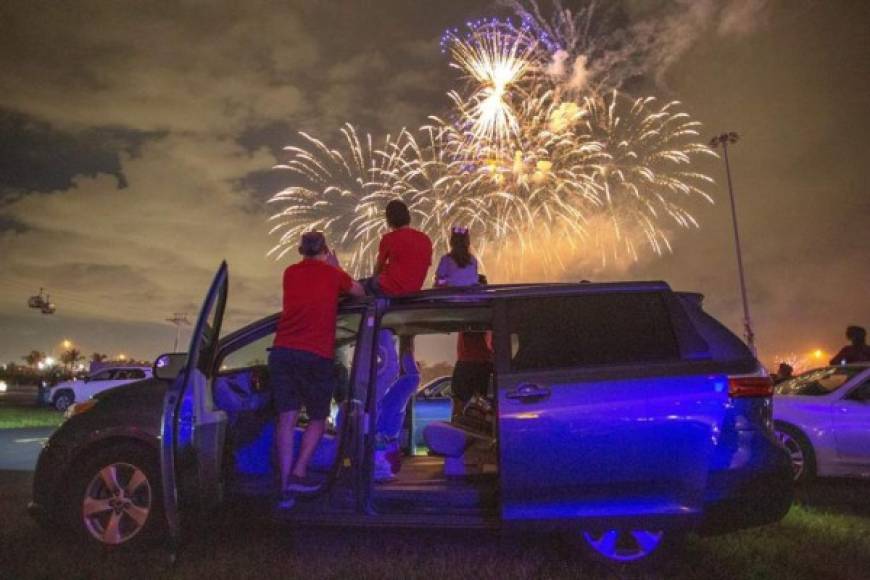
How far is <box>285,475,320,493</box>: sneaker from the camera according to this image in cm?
407

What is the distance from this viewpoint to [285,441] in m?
4.20

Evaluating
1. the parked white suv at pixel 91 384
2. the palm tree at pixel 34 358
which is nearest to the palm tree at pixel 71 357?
the palm tree at pixel 34 358

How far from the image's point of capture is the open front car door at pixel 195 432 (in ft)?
12.3

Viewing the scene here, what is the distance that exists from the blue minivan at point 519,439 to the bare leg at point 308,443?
21cm

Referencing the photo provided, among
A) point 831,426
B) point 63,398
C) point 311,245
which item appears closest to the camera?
point 311,245

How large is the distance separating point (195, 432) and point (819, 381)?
273 inches

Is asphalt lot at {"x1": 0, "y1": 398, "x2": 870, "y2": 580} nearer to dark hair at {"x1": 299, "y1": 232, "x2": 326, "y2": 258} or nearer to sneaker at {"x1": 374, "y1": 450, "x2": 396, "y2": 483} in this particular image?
sneaker at {"x1": 374, "y1": 450, "x2": 396, "y2": 483}

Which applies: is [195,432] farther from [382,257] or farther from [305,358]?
[382,257]

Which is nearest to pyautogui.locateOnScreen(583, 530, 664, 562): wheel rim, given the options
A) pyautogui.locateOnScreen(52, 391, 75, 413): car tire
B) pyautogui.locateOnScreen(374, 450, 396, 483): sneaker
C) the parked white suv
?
pyautogui.locateOnScreen(374, 450, 396, 483): sneaker

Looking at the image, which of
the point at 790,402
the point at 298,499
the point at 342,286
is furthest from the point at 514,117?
the point at 298,499

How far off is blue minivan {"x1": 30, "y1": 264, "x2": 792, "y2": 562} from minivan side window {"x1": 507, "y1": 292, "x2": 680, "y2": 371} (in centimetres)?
1

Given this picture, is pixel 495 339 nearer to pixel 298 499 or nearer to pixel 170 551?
pixel 298 499

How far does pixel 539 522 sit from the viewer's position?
3.64 m

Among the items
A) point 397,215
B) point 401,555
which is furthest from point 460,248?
point 401,555
